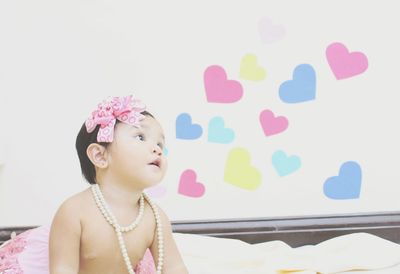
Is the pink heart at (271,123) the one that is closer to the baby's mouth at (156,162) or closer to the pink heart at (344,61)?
the pink heart at (344,61)

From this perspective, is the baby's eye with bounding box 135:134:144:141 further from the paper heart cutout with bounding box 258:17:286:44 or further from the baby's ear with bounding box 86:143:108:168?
the paper heart cutout with bounding box 258:17:286:44

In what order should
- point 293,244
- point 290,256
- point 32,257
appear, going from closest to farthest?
point 32,257
point 290,256
point 293,244

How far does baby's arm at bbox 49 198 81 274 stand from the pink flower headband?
13cm

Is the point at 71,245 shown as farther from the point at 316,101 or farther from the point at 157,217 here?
the point at 316,101

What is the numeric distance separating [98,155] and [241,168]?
2.48 feet

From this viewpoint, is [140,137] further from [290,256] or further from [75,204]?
[290,256]

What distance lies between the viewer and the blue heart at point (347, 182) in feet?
5.48

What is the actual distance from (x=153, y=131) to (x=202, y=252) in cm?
55

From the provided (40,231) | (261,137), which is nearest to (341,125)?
(261,137)

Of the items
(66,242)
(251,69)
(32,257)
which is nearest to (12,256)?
(32,257)

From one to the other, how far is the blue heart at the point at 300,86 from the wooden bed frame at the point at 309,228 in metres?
0.34

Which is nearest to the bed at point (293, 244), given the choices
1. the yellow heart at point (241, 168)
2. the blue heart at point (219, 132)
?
the yellow heart at point (241, 168)

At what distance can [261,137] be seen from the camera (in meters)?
1.69

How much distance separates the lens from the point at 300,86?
1677mm
